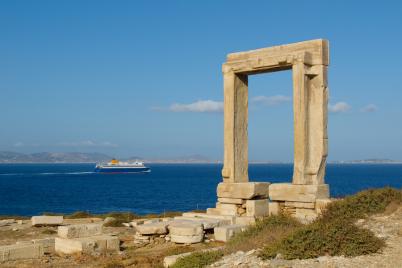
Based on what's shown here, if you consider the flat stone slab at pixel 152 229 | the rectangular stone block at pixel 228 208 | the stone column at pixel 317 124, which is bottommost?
the flat stone slab at pixel 152 229

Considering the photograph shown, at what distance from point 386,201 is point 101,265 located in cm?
762

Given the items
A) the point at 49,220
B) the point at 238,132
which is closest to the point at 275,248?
the point at 238,132

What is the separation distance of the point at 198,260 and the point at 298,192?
6.02 meters

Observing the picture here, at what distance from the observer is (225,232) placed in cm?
1361

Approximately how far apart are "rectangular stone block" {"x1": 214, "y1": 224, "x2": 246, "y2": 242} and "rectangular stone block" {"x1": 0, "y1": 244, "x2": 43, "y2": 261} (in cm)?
464

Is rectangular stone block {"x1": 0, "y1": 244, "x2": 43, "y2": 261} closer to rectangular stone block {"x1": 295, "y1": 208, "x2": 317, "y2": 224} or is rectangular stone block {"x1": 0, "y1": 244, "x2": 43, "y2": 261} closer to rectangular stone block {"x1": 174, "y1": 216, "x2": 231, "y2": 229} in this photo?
rectangular stone block {"x1": 174, "y1": 216, "x2": 231, "y2": 229}

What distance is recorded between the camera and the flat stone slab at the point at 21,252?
39.2ft

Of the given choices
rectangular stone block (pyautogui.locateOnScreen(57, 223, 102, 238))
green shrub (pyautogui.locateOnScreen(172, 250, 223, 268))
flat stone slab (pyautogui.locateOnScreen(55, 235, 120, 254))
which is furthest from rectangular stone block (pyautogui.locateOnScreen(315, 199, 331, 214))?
rectangular stone block (pyautogui.locateOnScreen(57, 223, 102, 238))

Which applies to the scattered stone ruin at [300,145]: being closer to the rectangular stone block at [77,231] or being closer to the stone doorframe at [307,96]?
the stone doorframe at [307,96]

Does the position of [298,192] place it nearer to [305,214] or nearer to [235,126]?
[305,214]

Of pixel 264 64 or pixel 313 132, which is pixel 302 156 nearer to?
pixel 313 132

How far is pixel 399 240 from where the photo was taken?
10.1m

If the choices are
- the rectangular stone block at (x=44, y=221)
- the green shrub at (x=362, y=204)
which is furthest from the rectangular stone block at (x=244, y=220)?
the rectangular stone block at (x=44, y=221)

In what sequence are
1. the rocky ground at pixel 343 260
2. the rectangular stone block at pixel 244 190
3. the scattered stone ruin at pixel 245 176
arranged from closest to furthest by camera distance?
the rocky ground at pixel 343 260
the scattered stone ruin at pixel 245 176
the rectangular stone block at pixel 244 190
